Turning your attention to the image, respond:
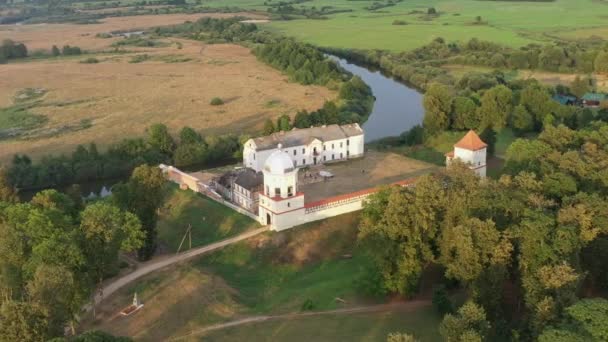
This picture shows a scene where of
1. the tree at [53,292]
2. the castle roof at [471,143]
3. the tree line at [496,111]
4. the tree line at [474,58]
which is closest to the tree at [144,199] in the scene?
the tree at [53,292]

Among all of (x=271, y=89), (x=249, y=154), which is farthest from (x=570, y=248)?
(x=271, y=89)

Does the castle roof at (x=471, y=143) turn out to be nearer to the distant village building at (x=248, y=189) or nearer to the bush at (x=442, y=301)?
the distant village building at (x=248, y=189)

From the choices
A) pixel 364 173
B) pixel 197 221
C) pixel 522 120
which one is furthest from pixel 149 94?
pixel 197 221

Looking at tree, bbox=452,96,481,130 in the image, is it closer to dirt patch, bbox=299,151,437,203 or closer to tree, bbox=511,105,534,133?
tree, bbox=511,105,534,133

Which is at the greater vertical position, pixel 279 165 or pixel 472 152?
pixel 279 165

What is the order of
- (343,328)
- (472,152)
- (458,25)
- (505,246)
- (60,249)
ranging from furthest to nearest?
(458,25)
(472,152)
(343,328)
(505,246)
(60,249)

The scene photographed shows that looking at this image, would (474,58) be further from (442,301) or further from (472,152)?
(442,301)

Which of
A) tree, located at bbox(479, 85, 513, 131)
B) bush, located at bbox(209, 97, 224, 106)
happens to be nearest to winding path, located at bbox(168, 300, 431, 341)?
tree, located at bbox(479, 85, 513, 131)

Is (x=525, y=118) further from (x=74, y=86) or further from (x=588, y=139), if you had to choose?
(x=74, y=86)
